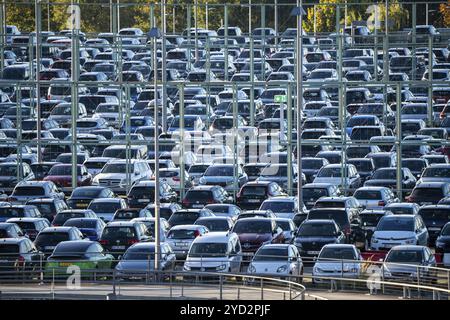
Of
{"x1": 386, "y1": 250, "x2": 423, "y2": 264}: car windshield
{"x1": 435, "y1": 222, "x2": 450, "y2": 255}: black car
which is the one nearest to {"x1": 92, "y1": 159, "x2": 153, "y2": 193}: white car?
{"x1": 435, "y1": 222, "x2": 450, "y2": 255}: black car

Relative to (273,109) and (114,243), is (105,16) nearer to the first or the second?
(273,109)

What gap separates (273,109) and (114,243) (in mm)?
29233

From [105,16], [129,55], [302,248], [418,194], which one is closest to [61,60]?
[129,55]

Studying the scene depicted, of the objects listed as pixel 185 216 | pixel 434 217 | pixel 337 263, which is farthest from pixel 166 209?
pixel 337 263

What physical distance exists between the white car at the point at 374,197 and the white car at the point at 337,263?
31.8 feet

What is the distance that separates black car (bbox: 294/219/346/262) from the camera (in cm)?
3575

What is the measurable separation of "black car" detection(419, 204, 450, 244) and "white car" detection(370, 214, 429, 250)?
1.38 metres

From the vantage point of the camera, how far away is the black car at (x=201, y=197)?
43500 mm

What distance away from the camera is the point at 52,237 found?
1414 inches

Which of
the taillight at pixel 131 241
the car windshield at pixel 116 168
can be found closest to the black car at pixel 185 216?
the taillight at pixel 131 241

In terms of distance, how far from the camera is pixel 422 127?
189 ft

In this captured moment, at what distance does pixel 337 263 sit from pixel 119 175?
17746 mm

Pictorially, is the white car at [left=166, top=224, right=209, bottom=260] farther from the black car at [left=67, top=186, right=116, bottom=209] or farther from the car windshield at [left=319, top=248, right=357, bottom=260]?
the black car at [left=67, top=186, right=116, bottom=209]

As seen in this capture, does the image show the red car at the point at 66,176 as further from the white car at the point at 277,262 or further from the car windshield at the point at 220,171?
the white car at the point at 277,262
